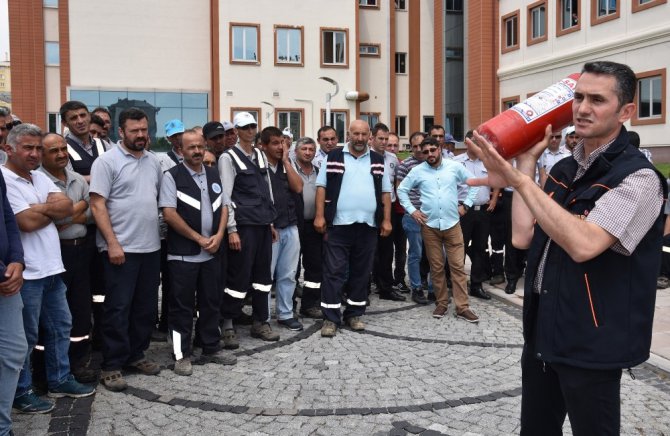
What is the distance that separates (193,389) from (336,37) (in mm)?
28252

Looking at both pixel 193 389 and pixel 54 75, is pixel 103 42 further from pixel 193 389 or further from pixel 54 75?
pixel 193 389

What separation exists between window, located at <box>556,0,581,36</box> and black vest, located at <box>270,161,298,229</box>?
22230 millimetres

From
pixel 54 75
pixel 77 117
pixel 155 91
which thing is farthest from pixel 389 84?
pixel 77 117

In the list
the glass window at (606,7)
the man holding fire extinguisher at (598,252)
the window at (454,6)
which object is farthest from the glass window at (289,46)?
the man holding fire extinguisher at (598,252)

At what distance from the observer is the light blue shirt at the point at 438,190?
23.9ft

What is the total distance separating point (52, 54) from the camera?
99.0 ft

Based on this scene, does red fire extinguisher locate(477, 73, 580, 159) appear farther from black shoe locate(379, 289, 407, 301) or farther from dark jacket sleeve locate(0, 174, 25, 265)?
black shoe locate(379, 289, 407, 301)

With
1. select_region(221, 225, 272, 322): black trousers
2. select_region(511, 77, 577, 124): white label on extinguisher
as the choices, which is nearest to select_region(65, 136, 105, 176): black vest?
select_region(221, 225, 272, 322): black trousers

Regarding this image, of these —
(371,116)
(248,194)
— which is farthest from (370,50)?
(248,194)

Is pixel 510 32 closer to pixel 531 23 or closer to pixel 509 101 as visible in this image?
pixel 531 23

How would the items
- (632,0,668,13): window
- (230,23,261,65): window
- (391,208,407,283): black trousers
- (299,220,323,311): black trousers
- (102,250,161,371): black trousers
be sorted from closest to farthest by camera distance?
1. (102,250,161,371): black trousers
2. (299,220,323,311): black trousers
3. (391,208,407,283): black trousers
4. (632,0,668,13): window
5. (230,23,261,65): window

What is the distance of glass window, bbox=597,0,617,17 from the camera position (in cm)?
2341

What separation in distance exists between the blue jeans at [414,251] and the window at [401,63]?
28.5m

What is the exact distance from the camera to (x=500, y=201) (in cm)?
888
